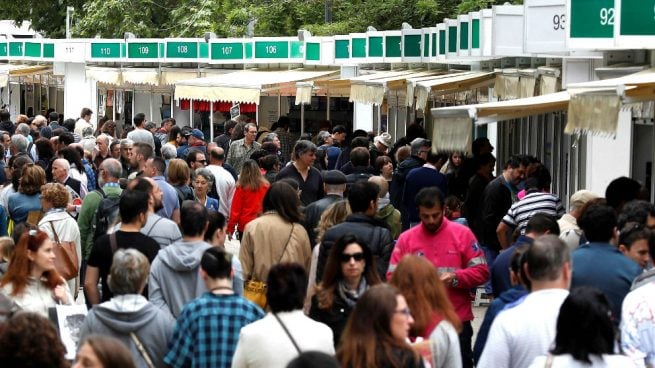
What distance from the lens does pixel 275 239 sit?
388 inches

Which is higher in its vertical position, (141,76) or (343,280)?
(141,76)

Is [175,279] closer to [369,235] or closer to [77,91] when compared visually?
[369,235]

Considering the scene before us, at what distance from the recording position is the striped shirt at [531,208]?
11.9 metres

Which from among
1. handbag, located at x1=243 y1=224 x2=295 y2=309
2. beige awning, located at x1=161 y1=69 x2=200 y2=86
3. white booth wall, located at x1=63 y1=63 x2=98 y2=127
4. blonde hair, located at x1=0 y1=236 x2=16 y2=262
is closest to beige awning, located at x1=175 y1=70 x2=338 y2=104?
beige awning, located at x1=161 y1=69 x2=200 y2=86

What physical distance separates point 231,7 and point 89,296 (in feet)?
123

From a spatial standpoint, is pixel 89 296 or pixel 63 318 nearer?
pixel 63 318

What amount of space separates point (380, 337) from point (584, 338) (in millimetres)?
811

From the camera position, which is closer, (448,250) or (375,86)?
(448,250)

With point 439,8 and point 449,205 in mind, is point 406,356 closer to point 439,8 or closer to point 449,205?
point 449,205

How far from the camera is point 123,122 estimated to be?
124 feet

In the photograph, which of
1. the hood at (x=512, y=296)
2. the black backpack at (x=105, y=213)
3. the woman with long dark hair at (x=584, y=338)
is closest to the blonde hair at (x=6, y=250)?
the black backpack at (x=105, y=213)

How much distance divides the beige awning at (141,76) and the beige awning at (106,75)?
15 centimetres

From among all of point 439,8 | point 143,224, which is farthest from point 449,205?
point 439,8

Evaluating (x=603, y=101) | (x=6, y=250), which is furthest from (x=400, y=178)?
(x=6, y=250)
